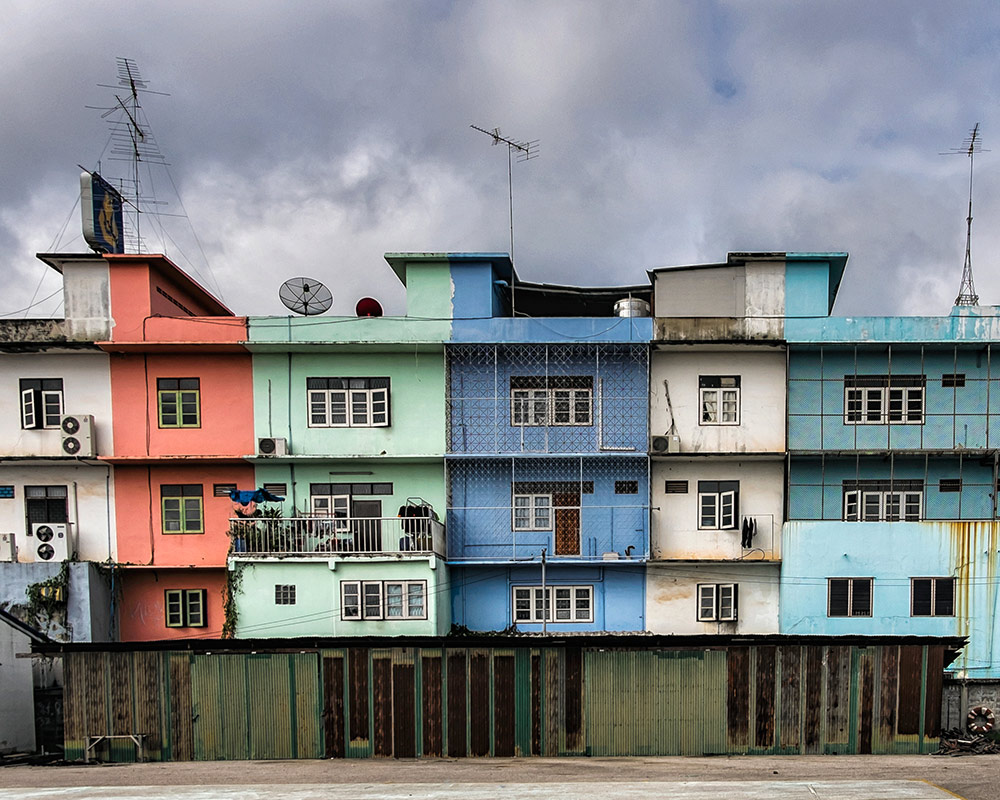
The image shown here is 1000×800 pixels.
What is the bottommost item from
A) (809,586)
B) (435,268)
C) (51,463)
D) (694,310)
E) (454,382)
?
(809,586)

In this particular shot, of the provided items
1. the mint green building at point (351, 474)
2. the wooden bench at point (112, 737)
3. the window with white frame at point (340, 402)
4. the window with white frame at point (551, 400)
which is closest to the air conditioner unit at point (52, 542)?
the mint green building at point (351, 474)

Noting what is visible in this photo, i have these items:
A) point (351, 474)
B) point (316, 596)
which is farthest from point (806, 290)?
point (316, 596)

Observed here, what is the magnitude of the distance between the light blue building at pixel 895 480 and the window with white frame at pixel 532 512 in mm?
6689

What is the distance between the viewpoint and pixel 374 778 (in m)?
11.4

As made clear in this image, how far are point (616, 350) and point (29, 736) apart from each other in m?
17.3

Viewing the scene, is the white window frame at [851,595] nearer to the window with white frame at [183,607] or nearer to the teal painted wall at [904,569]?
the teal painted wall at [904,569]

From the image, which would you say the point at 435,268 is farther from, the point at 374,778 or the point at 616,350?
the point at 374,778

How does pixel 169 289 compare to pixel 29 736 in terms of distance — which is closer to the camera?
pixel 29 736

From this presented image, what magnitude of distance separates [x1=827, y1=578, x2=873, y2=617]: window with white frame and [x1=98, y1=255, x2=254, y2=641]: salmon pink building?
17.1 metres

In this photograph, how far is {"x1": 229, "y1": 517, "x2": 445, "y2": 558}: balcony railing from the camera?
1617 cm

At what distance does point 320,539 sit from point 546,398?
7558 millimetres

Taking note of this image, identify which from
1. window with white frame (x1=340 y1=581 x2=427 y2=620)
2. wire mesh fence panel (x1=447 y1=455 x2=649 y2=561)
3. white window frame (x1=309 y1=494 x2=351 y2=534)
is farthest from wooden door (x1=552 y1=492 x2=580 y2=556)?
white window frame (x1=309 y1=494 x2=351 y2=534)

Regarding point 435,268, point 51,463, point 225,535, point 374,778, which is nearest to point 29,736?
point 225,535

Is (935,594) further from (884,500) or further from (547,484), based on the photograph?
(547,484)
